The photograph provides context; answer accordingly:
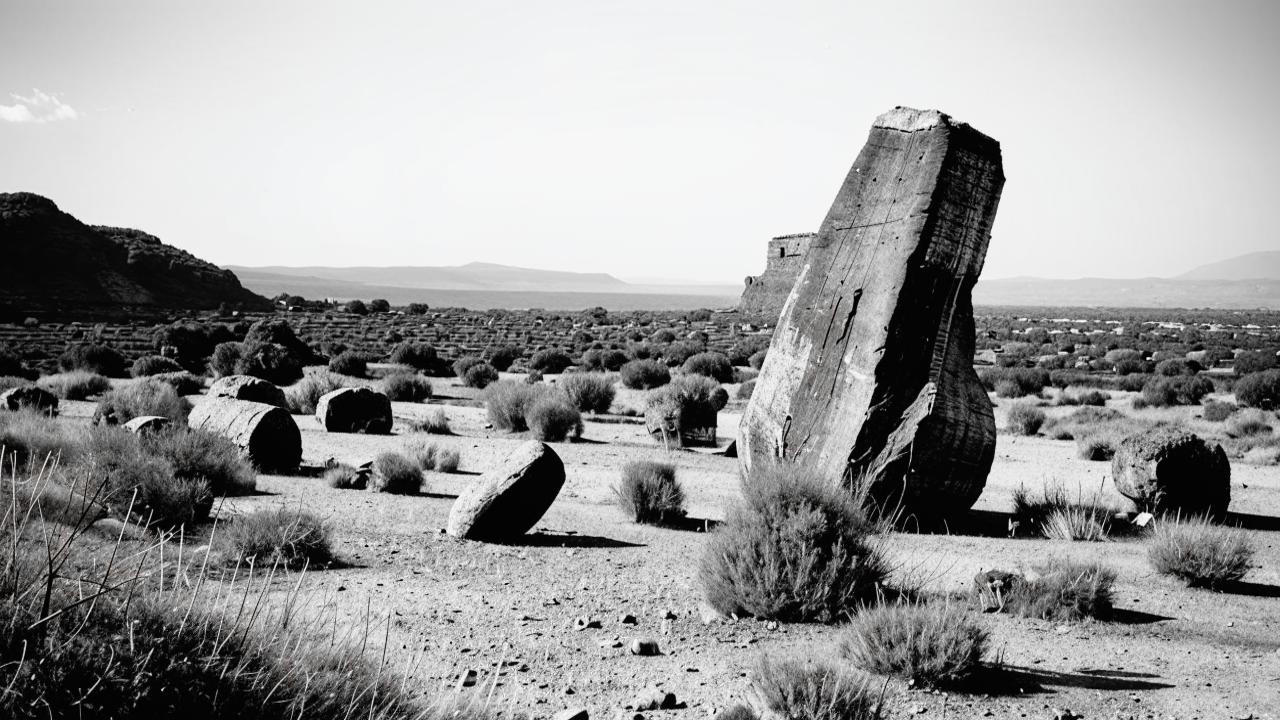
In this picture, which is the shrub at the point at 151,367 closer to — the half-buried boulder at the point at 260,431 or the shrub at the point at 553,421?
the shrub at the point at 553,421

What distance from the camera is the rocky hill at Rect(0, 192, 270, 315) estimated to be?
192 ft

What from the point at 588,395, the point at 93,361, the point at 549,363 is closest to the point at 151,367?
the point at 93,361

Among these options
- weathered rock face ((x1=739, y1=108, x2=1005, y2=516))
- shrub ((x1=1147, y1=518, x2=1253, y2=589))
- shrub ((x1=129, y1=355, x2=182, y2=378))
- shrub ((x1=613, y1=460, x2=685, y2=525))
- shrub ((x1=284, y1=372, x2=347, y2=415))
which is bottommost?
shrub ((x1=129, y1=355, x2=182, y2=378))

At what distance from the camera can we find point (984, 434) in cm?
870

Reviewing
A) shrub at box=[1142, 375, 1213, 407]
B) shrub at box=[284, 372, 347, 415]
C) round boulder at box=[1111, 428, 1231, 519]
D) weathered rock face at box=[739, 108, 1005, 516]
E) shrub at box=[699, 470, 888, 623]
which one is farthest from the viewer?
shrub at box=[1142, 375, 1213, 407]

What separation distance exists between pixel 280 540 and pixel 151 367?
72.3 feet

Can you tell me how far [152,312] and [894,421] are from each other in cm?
5844

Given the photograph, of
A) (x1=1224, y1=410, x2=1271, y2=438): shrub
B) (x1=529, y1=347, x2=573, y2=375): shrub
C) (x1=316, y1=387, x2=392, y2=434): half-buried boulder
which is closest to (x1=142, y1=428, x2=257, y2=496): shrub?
(x1=316, y1=387, x2=392, y2=434): half-buried boulder

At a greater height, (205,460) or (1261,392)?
(1261,392)

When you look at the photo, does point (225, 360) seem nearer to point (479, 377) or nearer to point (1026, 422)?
point (479, 377)

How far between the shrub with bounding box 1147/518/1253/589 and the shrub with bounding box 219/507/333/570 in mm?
6512

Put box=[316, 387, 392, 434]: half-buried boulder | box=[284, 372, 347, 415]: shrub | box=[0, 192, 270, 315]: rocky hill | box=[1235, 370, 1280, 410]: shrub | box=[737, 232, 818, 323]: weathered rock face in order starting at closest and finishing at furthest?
box=[316, 387, 392, 434]: half-buried boulder, box=[284, 372, 347, 415]: shrub, box=[1235, 370, 1280, 410]: shrub, box=[737, 232, 818, 323]: weathered rock face, box=[0, 192, 270, 315]: rocky hill

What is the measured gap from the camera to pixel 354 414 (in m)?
15.3

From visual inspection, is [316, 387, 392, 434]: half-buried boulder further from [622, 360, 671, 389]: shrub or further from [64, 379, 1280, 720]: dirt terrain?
[622, 360, 671, 389]: shrub
